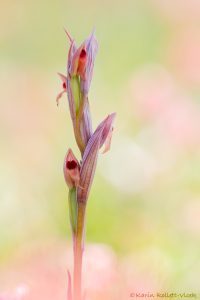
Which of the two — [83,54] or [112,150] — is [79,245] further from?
[112,150]

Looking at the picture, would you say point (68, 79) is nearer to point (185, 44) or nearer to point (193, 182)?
point (193, 182)

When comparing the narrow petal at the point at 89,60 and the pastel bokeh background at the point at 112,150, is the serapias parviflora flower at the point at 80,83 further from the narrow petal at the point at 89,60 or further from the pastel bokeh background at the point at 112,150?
the pastel bokeh background at the point at 112,150

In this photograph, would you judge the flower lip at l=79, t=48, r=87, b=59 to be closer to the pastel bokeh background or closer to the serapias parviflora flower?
the serapias parviflora flower

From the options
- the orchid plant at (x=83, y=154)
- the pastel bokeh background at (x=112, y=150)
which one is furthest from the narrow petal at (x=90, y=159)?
the pastel bokeh background at (x=112, y=150)

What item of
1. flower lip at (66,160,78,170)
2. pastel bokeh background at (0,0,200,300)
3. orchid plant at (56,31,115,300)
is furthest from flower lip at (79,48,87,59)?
pastel bokeh background at (0,0,200,300)

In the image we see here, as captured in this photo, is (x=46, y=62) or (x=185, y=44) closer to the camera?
(x=185, y=44)

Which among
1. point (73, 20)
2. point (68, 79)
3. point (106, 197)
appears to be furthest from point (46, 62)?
point (68, 79)
